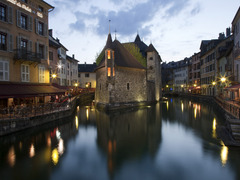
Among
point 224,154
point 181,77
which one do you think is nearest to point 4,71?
point 224,154

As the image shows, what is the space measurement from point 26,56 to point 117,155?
42.0ft

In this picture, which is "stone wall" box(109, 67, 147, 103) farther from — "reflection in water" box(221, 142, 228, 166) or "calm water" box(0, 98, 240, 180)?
"reflection in water" box(221, 142, 228, 166)

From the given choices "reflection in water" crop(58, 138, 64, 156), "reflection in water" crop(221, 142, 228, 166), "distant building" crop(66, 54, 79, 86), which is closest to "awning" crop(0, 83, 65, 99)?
"reflection in water" crop(58, 138, 64, 156)

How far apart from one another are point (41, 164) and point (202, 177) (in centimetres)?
665

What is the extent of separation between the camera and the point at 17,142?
10703 mm

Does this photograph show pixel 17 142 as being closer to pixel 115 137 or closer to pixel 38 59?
pixel 115 137

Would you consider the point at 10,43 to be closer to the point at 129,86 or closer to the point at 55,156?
the point at 55,156

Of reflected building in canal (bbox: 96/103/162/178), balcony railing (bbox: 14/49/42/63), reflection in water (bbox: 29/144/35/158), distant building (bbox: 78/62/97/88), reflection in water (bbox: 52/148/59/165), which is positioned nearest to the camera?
reflection in water (bbox: 52/148/59/165)

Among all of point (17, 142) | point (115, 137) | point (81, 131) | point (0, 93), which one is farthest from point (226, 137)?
point (0, 93)

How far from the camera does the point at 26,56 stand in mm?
16453

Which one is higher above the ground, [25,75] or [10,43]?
[10,43]

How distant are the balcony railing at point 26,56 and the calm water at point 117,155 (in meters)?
6.81

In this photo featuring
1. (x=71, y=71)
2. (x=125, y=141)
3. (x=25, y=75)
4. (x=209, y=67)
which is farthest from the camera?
(x=71, y=71)

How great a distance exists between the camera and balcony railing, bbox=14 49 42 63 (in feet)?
52.1
